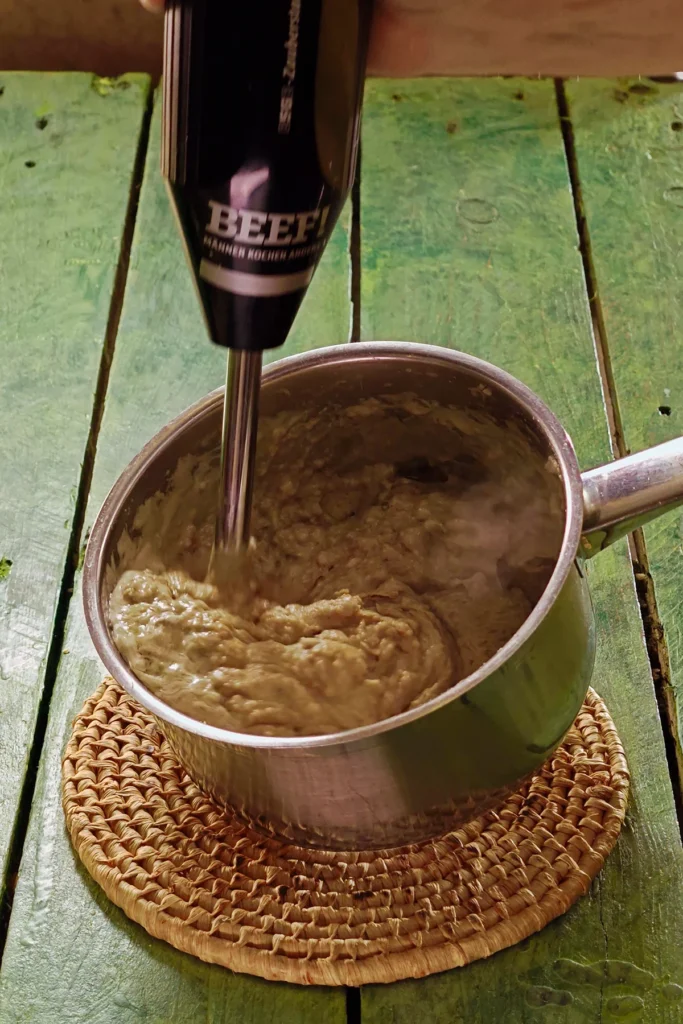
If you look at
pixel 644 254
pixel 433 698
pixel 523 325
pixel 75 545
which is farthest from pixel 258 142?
pixel 644 254

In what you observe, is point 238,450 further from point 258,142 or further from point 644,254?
point 644,254

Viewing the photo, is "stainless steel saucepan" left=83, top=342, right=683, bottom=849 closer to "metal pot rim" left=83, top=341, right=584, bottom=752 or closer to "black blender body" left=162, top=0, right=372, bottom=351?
"metal pot rim" left=83, top=341, right=584, bottom=752

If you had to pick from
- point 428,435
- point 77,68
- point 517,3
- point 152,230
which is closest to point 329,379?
point 428,435

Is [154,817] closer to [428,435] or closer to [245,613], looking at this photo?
[245,613]

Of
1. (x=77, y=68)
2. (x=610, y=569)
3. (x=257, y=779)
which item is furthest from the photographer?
(x=77, y=68)

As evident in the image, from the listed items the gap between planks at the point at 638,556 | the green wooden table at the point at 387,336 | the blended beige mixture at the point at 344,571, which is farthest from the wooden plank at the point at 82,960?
the gap between planks at the point at 638,556

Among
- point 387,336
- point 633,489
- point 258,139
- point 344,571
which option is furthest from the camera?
point 387,336
